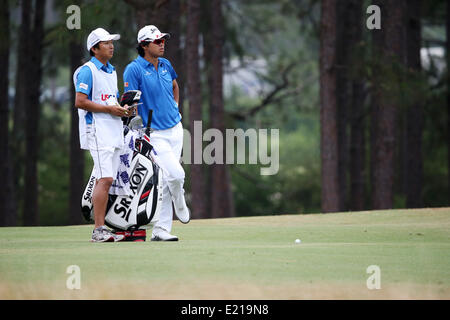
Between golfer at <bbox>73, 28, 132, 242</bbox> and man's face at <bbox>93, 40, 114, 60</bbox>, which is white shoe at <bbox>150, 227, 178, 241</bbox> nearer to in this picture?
golfer at <bbox>73, 28, 132, 242</bbox>

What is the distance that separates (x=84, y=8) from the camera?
20531mm

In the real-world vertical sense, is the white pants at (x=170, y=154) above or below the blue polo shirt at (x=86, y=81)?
below

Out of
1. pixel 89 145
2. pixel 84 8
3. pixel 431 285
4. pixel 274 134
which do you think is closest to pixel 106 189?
pixel 89 145

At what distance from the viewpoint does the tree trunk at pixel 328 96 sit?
22.9 meters

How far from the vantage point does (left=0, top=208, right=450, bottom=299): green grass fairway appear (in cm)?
668

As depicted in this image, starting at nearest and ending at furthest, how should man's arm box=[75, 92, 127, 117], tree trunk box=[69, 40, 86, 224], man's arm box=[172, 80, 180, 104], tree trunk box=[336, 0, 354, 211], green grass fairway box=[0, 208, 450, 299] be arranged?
green grass fairway box=[0, 208, 450, 299]
man's arm box=[75, 92, 127, 117]
man's arm box=[172, 80, 180, 104]
tree trunk box=[69, 40, 86, 224]
tree trunk box=[336, 0, 354, 211]

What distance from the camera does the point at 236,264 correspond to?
26.1 ft

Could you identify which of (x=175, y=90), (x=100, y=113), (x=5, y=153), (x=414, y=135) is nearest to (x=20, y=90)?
(x=5, y=153)

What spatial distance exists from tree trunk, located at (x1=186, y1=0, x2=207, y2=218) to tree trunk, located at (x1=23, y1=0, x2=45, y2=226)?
4.65m

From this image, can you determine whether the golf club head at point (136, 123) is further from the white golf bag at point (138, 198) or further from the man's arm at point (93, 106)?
the man's arm at point (93, 106)

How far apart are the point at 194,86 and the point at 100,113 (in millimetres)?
15295

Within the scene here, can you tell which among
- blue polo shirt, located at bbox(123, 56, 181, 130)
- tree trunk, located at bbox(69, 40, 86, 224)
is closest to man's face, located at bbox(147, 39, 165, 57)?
blue polo shirt, located at bbox(123, 56, 181, 130)

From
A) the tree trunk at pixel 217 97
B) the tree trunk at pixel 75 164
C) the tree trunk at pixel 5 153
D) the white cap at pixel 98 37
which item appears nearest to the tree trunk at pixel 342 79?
the tree trunk at pixel 217 97
